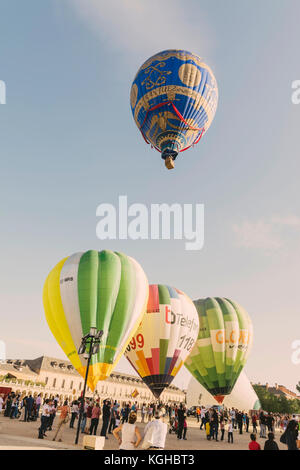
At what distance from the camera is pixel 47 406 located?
13.9m

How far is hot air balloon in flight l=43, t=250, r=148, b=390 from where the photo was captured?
2131 centimetres

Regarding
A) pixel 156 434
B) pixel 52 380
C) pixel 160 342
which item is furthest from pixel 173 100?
pixel 52 380

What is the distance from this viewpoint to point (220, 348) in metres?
32.5

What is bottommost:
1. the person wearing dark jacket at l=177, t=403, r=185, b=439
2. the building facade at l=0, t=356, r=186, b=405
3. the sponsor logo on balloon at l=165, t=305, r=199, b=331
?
the building facade at l=0, t=356, r=186, b=405

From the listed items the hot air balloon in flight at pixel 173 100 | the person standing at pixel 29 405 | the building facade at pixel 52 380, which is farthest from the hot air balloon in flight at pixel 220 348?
the building facade at pixel 52 380

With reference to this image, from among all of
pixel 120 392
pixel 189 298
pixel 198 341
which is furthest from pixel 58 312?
pixel 120 392

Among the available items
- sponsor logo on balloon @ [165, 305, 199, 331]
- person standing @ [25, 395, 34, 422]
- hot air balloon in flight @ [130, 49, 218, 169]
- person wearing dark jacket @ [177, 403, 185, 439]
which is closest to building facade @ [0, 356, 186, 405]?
sponsor logo on balloon @ [165, 305, 199, 331]

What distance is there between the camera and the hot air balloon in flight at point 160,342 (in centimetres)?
2725

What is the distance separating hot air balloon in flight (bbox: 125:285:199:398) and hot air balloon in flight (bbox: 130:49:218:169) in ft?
39.4

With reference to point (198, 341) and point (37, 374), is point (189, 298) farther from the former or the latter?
point (37, 374)

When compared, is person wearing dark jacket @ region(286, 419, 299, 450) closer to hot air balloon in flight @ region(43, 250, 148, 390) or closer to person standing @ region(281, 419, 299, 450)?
person standing @ region(281, 419, 299, 450)

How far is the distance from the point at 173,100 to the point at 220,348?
72.6 ft

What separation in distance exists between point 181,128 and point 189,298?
15.5m

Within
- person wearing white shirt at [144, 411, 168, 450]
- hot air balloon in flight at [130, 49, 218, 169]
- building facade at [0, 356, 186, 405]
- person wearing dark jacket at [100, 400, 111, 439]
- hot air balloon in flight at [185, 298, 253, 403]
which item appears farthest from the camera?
building facade at [0, 356, 186, 405]
